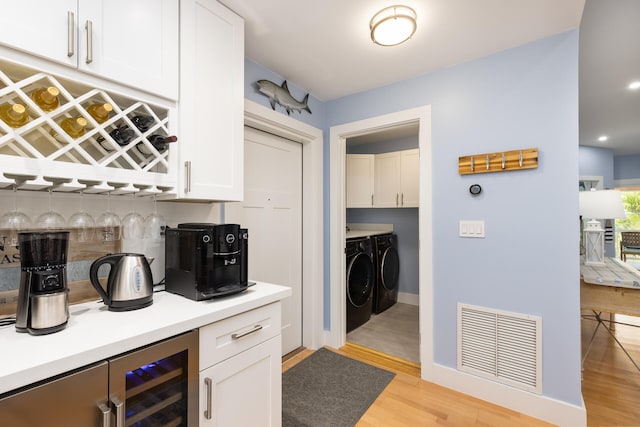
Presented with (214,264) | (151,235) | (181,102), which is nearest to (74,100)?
(181,102)

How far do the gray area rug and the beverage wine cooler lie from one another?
0.95 metres

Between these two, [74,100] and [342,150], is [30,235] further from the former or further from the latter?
[342,150]

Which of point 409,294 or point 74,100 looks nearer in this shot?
point 74,100

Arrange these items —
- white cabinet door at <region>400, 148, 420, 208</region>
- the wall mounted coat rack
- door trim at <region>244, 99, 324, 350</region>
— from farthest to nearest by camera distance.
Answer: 1. white cabinet door at <region>400, 148, 420, 208</region>
2. door trim at <region>244, 99, 324, 350</region>
3. the wall mounted coat rack

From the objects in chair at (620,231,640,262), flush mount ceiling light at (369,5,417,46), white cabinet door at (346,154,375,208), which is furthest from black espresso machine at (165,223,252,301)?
chair at (620,231,640,262)

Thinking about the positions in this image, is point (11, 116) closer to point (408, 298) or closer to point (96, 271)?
point (96, 271)

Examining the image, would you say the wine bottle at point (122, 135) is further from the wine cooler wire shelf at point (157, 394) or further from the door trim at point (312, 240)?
the door trim at point (312, 240)

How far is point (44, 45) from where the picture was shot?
0.99 meters

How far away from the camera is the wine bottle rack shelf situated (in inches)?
37.8

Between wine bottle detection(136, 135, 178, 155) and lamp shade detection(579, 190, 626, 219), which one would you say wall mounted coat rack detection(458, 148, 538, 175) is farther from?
wine bottle detection(136, 135, 178, 155)

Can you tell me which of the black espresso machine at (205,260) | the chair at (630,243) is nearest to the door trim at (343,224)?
the black espresso machine at (205,260)

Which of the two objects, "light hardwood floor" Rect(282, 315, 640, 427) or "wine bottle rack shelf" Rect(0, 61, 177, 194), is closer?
"wine bottle rack shelf" Rect(0, 61, 177, 194)

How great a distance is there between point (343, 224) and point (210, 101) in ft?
5.42

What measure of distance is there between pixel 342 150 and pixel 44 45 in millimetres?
2129
